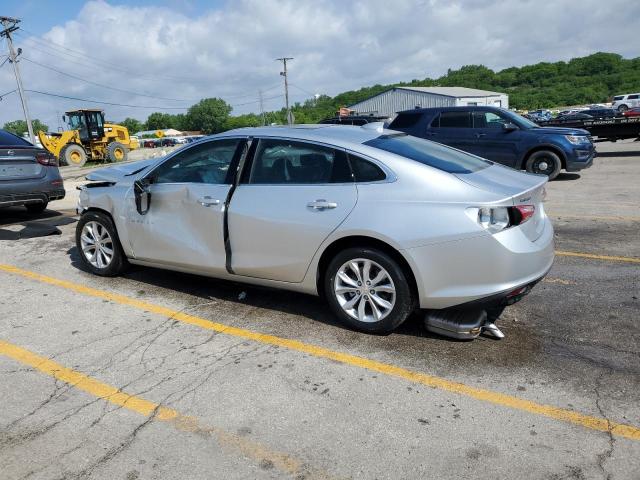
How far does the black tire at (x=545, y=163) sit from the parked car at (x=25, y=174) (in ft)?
31.1

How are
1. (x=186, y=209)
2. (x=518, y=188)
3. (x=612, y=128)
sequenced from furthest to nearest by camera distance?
(x=612, y=128), (x=186, y=209), (x=518, y=188)

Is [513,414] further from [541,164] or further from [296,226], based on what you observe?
[541,164]

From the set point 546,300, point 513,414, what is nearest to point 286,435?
point 513,414

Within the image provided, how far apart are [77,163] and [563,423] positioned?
2824 centimetres

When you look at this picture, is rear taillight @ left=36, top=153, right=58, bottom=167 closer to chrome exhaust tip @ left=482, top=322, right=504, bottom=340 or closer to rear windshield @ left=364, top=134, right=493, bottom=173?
rear windshield @ left=364, top=134, right=493, bottom=173

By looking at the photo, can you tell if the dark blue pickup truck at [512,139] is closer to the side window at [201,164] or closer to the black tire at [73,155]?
the side window at [201,164]

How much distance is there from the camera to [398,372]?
11.6 feet

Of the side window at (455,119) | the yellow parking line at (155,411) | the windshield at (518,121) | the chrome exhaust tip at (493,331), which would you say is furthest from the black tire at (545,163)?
the yellow parking line at (155,411)

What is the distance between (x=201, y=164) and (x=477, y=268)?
260cm

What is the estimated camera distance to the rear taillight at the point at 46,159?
8523 mm

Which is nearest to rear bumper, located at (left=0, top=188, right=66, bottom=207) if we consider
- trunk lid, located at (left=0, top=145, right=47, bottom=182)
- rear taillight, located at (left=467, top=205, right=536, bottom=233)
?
trunk lid, located at (left=0, top=145, right=47, bottom=182)

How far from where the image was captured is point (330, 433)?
115 inches

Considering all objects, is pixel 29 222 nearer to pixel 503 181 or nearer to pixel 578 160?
pixel 503 181

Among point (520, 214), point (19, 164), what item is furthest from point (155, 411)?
point (19, 164)
